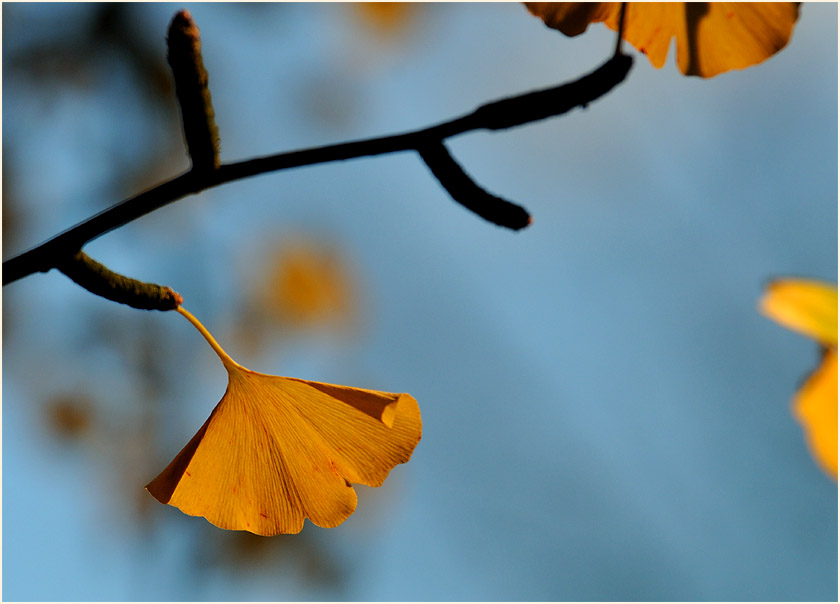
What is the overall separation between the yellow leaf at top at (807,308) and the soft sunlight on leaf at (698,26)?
0.20m

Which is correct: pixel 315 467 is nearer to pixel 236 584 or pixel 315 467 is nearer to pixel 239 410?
pixel 239 410

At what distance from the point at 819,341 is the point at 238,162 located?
23 cm

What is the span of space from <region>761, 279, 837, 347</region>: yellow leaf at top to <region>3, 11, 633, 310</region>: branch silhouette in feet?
0.35

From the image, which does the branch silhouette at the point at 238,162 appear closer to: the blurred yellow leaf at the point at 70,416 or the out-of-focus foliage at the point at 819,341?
the out-of-focus foliage at the point at 819,341

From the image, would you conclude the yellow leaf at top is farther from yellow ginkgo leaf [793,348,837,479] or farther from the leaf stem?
the leaf stem

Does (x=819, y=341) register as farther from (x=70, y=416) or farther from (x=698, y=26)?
(x=70, y=416)

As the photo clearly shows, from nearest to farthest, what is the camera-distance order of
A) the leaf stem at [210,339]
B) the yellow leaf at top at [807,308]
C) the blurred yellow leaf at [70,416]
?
the yellow leaf at top at [807,308] → the leaf stem at [210,339] → the blurred yellow leaf at [70,416]

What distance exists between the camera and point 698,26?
353 millimetres

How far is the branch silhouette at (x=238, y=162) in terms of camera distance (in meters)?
0.24

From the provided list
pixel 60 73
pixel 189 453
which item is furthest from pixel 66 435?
pixel 189 453

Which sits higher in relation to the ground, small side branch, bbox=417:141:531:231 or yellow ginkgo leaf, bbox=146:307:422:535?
small side branch, bbox=417:141:531:231

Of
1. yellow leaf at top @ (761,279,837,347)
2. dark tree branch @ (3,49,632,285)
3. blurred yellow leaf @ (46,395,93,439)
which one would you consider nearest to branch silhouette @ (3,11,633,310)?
dark tree branch @ (3,49,632,285)

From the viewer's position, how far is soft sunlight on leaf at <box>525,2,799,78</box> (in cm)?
34

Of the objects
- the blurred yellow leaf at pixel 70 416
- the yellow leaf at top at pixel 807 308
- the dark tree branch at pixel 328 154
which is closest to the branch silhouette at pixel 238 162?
the dark tree branch at pixel 328 154
